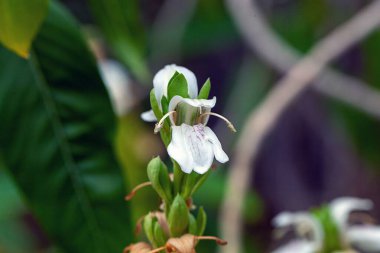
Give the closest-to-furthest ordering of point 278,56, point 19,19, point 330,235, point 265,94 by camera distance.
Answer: point 19,19
point 330,235
point 278,56
point 265,94

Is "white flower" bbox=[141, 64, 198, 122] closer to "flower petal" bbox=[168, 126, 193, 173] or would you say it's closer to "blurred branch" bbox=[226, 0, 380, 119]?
"flower petal" bbox=[168, 126, 193, 173]

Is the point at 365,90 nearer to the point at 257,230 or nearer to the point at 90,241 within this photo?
the point at 257,230

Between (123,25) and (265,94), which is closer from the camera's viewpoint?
(123,25)

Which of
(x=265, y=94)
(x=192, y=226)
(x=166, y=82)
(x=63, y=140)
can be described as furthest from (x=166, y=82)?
(x=265, y=94)

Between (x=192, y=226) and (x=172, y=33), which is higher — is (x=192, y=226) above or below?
below

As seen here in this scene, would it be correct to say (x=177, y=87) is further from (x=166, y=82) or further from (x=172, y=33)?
(x=172, y=33)

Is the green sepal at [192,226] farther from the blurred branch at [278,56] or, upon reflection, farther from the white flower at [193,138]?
the blurred branch at [278,56]

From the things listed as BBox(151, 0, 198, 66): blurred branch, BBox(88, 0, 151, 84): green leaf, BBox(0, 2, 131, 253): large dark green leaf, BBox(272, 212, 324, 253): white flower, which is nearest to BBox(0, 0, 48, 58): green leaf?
BBox(0, 2, 131, 253): large dark green leaf
